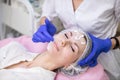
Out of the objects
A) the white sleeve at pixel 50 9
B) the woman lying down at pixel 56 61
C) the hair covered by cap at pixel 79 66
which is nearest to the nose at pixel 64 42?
the woman lying down at pixel 56 61

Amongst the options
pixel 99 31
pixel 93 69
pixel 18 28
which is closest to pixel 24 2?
pixel 18 28

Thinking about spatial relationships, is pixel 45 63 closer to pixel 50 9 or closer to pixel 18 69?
pixel 18 69

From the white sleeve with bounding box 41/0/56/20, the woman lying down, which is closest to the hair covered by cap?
Answer: the woman lying down

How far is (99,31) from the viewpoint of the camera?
1.45m

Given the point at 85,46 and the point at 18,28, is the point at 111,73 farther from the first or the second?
the point at 18,28

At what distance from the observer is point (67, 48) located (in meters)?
1.33

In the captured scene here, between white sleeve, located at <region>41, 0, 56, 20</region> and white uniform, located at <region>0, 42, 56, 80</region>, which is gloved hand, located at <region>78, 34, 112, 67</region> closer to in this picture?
white uniform, located at <region>0, 42, 56, 80</region>

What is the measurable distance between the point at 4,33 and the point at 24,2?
→ 657 millimetres

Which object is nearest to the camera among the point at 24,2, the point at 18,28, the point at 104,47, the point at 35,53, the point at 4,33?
the point at 104,47

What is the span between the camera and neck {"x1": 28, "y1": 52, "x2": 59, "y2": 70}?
1361mm

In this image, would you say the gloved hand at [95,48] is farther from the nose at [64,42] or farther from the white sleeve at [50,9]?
the white sleeve at [50,9]

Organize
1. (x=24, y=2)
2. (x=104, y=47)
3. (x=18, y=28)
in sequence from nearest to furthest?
(x=104, y=47) → (x=24, y=2) → (x=18, y=28)

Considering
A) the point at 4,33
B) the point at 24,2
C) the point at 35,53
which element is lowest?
the point at 4,33

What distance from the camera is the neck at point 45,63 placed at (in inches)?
53.6
